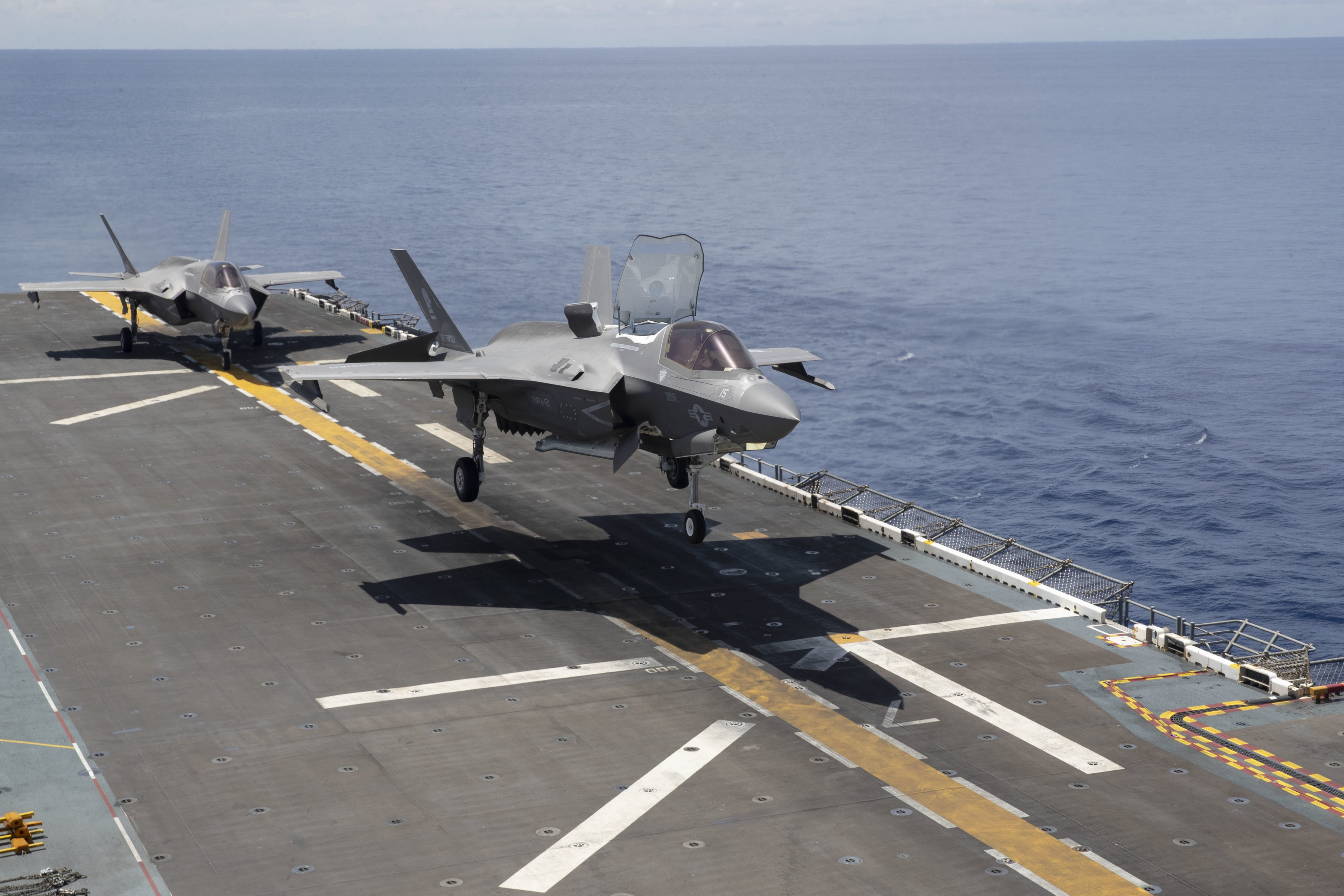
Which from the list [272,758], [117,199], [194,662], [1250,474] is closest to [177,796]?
[272,758]

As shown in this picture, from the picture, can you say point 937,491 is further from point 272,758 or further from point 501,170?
point 501,170

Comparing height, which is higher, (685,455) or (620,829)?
(685,455)

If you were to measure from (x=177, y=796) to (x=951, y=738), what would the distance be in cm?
1200

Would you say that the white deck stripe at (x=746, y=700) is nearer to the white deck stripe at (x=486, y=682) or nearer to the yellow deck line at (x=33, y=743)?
the white deck stripe at (x=486, y=682)

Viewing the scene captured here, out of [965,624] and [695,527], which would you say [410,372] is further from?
[965,624]

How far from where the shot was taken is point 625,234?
127 m

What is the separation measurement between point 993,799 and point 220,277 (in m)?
38.2

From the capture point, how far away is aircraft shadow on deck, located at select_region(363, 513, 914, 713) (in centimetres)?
2544

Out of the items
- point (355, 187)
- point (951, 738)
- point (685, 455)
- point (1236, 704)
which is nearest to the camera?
point (951, 738)

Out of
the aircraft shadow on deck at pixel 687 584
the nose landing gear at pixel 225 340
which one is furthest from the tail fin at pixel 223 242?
the aircraft shadow on deck at pixel 687 584

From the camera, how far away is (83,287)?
53.4 metres

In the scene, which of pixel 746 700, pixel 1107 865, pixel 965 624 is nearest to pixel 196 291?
pixel 965 624

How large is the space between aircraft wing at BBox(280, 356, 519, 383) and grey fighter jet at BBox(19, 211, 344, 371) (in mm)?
19283

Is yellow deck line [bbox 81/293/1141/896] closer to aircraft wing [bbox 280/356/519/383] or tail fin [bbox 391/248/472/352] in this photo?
aircraft wing [bbox 280/356/519/383]
